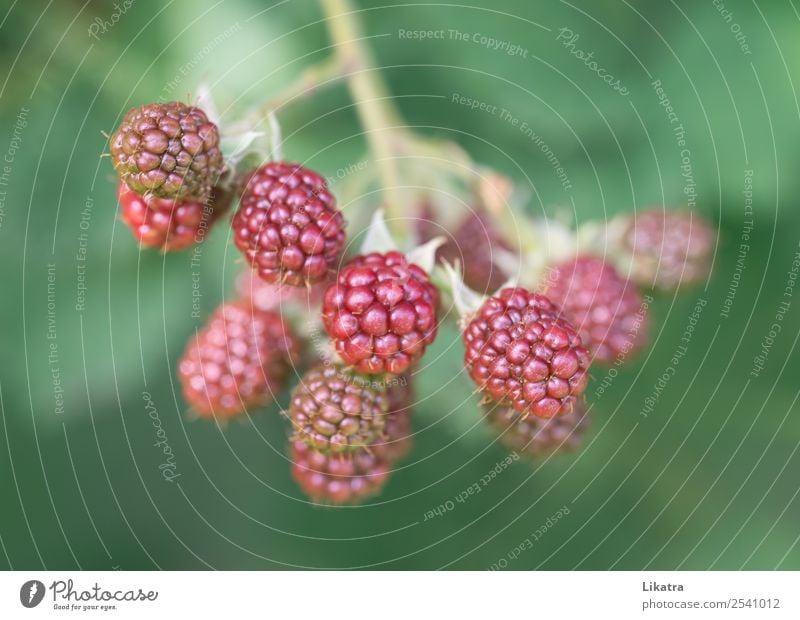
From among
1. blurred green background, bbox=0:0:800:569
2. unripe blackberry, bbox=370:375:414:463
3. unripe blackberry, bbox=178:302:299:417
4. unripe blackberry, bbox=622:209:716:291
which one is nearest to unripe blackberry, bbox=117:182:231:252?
unripe blackberry, bbox=178:302:299:417

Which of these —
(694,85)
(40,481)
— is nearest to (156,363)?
(40,481)

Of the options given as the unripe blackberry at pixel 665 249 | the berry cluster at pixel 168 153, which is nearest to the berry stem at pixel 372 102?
the berry cluster at pixel 168 153

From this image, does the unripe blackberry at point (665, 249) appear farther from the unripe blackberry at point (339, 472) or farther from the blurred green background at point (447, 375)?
the unripe blackberry at point (339, 472)

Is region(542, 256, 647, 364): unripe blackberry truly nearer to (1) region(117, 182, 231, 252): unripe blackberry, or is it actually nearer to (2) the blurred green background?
(2) the blurred green background

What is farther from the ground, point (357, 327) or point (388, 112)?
point (388, 112)

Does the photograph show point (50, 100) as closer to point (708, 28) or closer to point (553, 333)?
point (553, 333)

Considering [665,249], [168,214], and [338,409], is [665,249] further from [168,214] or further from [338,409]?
[168,214]
